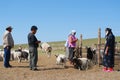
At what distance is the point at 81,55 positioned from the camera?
2328 cm

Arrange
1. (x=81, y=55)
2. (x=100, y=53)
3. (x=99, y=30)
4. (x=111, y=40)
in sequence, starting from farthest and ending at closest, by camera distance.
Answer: (x=81, y=55) → (x=100, y=53) → (x=99, y=30) → (x=111, y=40)

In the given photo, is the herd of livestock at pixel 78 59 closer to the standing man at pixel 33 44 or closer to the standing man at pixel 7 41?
the standing man at pixel 33 44

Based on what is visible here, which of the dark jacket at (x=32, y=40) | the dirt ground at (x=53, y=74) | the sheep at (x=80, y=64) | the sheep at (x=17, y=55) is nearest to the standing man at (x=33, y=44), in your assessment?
the dark jacket at (x=32, y=40)

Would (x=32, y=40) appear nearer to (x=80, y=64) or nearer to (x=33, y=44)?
(x=33, y=44)

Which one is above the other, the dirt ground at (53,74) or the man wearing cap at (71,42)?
the man wearing cap at (71,42)

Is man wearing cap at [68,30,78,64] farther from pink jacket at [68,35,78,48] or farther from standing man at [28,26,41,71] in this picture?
standing man at [28,26,41,71]

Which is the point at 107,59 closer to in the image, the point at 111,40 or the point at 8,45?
the point at 111,40

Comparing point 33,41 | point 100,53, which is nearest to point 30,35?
point 33,41

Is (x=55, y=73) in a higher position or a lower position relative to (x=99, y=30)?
lower

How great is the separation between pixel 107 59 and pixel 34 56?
3417mm

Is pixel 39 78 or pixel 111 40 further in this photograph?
pixel 111 40

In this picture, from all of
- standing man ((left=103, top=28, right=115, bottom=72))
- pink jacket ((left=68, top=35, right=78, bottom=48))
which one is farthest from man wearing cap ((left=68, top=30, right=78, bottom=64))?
standing man ((left=103, top=28, right=115, bottom=72))

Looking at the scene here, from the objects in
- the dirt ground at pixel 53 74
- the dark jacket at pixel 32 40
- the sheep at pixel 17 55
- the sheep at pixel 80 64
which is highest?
the dark jacket at pixel 32 40

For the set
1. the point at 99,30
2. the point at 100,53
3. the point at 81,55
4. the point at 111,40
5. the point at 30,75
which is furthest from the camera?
the point at 81,55
